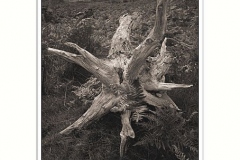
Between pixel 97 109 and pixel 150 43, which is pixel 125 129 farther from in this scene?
pixel 150 43

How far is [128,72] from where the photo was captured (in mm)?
1782

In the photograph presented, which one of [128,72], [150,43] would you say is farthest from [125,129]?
[150,43]

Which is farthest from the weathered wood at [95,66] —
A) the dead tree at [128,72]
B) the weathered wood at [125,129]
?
the weathered wood at [125,129]

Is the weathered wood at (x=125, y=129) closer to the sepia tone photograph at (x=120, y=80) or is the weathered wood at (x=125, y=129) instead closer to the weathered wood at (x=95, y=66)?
the sepia tone photograph at (x=120, y=80)

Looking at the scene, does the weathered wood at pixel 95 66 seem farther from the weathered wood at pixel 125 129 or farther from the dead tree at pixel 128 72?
the weathered wood at pixel 125 129

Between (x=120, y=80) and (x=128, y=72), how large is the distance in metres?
0.06

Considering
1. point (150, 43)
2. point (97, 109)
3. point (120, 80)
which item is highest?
point (150, 43)

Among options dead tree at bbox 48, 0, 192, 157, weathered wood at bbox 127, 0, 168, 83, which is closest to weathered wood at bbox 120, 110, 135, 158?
dead tree at bbox 48, 0, 192, 157

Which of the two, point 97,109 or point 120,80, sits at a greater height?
point 120,80

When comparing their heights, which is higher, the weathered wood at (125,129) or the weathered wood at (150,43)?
the weathered wood at (150,43)

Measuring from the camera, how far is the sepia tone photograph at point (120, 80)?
1753 millimetres
